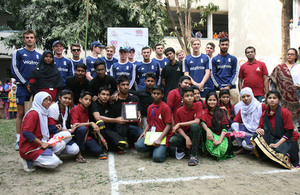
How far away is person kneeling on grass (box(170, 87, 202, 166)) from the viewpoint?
4.40 metres

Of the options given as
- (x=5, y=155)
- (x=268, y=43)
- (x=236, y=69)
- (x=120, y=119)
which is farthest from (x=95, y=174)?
(x=268, y=43)

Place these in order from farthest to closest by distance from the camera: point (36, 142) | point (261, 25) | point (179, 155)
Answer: point (261, 25)
point (179, 155)
point (36, 142)

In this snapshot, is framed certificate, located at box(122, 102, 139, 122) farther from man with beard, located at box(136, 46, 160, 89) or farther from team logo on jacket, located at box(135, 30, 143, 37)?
team logo on jacket, located at box(135, 30, 143, 37)

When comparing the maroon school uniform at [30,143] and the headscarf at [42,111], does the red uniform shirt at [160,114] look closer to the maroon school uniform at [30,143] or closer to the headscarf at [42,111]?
the headscarf at [42,111]

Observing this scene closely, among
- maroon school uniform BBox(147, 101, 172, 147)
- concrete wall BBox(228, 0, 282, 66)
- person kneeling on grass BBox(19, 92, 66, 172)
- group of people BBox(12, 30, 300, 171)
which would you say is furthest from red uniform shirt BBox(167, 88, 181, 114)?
concrete wall BBox(228, 0, 282, 66)

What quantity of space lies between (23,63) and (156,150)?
3048mm

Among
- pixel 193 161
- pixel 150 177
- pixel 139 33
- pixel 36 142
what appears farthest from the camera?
pixel 139 33

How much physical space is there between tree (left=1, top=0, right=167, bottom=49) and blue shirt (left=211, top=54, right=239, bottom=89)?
23.3 ft

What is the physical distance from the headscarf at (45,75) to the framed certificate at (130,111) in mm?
1380

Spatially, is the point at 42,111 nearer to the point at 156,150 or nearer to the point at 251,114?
the point at 156,150

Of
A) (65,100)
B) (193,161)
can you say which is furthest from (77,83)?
(193,161)

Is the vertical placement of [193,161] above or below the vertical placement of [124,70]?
below

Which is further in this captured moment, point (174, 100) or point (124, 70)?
point (124, 70)

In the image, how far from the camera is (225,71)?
18.9 feet
